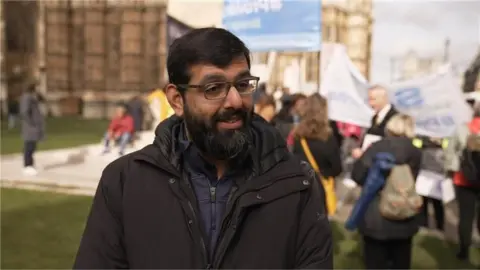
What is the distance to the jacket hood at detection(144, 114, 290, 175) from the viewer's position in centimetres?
181

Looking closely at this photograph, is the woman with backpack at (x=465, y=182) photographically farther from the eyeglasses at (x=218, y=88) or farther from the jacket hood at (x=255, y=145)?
the eyeglasses at (x=218, y=88)

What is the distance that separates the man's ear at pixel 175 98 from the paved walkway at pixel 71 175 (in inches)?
243

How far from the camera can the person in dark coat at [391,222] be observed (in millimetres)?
4633

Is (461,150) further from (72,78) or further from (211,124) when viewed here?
(72,78)

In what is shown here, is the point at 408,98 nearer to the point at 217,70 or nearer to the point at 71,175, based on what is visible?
the point at 217,70

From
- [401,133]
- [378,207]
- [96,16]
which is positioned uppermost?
[96,16]

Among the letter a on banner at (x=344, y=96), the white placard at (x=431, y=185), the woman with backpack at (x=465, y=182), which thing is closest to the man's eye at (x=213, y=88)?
the woman with backpack at (x=465, y=182)

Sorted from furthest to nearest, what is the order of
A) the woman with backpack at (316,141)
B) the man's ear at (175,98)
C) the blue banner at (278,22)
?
1. the blue banner at (278,22)
2. the woman with backpack at (316,141)
3. the man's ear at (175,98)

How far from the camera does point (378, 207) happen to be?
4.68m

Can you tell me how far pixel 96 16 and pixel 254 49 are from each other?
116 ft

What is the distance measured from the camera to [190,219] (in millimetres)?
1747

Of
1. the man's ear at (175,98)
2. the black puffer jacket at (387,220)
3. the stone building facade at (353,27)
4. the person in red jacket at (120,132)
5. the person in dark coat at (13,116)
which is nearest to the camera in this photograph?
the man's ear at (175,98)

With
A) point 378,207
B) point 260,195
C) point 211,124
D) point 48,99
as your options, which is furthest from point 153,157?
point 48,99

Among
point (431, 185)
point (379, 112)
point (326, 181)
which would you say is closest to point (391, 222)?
point (326, 181)
